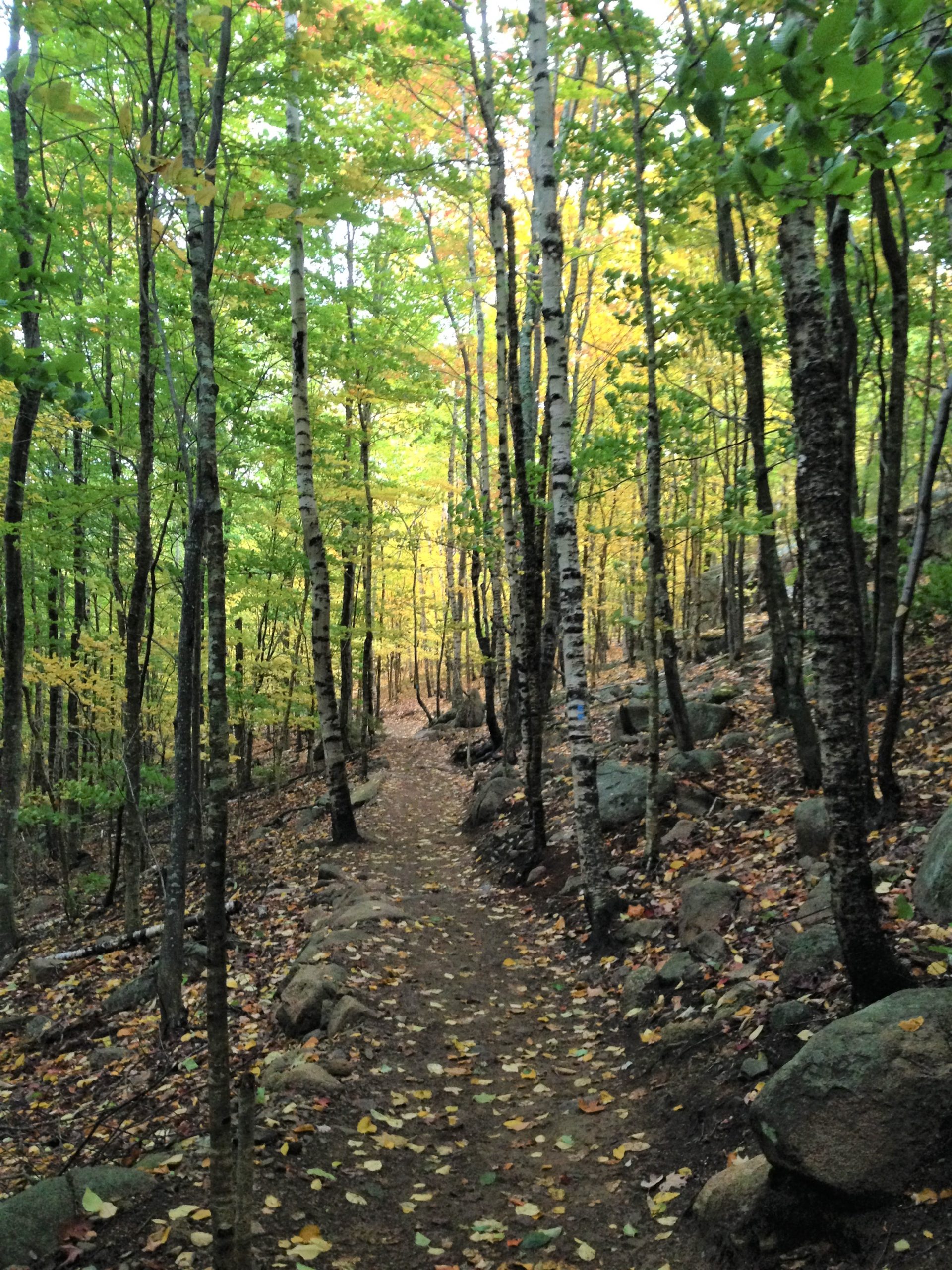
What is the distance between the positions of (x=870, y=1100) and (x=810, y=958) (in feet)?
4.76

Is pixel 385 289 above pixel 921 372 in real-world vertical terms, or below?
above

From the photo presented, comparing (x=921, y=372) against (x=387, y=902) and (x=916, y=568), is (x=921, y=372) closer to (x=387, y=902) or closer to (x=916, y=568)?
→ (x=916, y=568)

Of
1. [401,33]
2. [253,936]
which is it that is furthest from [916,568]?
[401,33]

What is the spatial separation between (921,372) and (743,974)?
19143 millimetres

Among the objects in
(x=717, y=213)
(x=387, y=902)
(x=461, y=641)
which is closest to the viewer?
(x=387, y=902)

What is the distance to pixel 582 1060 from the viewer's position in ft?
17.1

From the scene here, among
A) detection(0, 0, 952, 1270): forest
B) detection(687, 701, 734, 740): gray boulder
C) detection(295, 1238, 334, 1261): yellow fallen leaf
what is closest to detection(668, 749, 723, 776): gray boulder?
detection(0, 0, 952, 1270): forest

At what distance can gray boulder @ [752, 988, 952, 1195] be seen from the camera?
9.50 ft

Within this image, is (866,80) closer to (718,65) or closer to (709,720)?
(718,65)

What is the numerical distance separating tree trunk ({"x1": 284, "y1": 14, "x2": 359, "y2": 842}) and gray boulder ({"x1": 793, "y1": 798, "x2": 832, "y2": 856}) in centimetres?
658

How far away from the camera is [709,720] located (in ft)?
36.1

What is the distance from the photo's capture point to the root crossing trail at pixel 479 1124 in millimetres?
3551

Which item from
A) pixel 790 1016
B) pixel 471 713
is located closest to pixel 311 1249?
pixel 790 1016

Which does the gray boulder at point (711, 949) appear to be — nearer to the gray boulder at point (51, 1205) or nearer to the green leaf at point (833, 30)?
the gray boulder at point (51, 1205)
